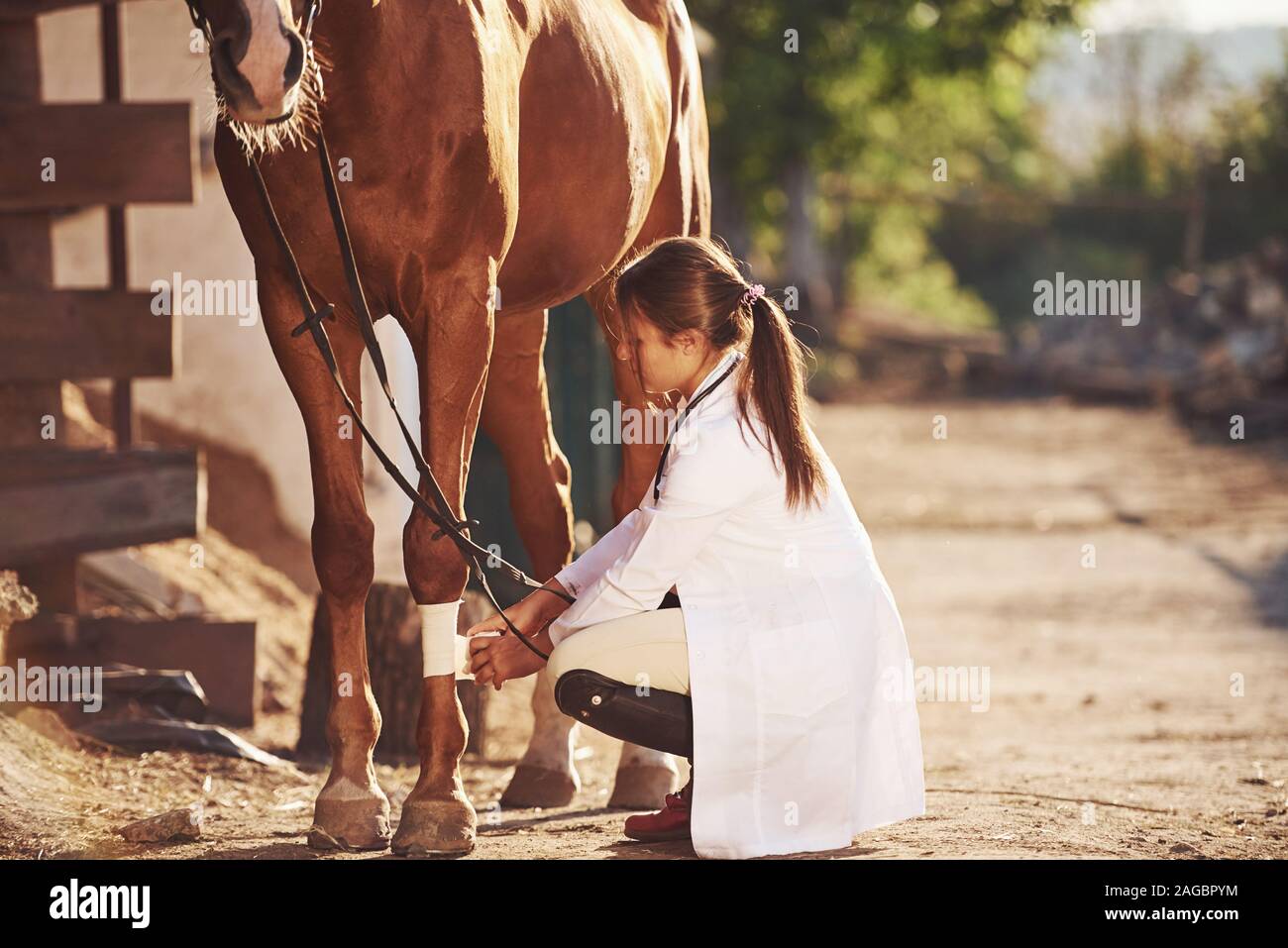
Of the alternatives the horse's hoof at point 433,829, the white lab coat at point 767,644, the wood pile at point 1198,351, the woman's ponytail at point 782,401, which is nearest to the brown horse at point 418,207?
the horse's hoof at point 433,829

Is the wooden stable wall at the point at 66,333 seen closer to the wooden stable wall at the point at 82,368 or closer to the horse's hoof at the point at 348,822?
the wooden stable wall at the point at 82,368

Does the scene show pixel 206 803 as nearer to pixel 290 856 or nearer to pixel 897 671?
pixel 290 856

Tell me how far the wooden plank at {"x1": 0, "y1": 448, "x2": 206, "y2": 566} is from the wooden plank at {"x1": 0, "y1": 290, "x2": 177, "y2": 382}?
0.30 metres

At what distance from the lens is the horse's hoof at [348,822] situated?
405cm

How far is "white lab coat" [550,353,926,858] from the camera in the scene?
376 centimetres

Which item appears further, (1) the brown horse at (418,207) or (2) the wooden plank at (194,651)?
(2) the wooden plank at (194,651)

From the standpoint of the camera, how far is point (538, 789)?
5137 mm

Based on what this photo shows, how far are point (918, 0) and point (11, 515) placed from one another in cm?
1687

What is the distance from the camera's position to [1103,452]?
17281mm

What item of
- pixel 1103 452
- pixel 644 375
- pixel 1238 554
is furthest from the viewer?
pixel 1103 452

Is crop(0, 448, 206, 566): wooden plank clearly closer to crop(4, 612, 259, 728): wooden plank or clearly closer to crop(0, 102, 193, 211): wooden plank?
crop(4, 612, 259, 728): wooden plank

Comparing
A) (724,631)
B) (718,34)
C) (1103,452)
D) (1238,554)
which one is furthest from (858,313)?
(724,631)

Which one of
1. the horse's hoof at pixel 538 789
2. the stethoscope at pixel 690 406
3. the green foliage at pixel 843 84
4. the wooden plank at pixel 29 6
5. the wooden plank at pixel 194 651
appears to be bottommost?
the horse's hoof at pixel 538 789

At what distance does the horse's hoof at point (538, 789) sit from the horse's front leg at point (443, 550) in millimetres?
993
